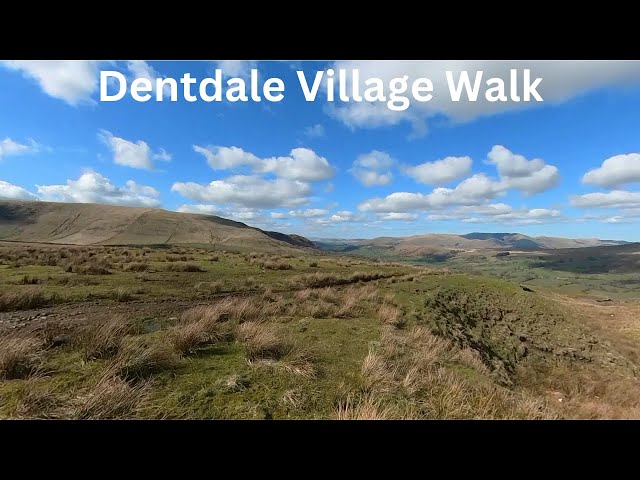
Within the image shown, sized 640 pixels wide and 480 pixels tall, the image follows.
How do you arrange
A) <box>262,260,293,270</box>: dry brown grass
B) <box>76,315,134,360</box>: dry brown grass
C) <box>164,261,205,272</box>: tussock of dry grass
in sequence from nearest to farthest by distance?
<box>76,315,134,360</box>: dry brown grass < <box>164,261,205,272</box>: tussock of dry grass < <box>262,260,293,270</box>: dry brown grass

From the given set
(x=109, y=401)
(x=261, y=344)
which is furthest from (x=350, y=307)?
(x=109, y=401)

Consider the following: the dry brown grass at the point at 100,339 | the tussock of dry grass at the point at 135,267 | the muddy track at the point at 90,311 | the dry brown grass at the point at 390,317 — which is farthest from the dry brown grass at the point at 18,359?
the tussock of dry grass at the point at 135,267

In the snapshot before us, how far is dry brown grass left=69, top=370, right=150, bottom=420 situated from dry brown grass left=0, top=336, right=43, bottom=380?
138cm

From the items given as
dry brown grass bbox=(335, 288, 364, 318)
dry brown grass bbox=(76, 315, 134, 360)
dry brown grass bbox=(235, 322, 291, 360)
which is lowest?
dry brown grass bbox=(335, 288, 364, 318)

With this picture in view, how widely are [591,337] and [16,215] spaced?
207m

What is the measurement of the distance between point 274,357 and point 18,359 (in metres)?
3.99

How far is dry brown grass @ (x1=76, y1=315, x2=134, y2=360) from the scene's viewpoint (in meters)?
5.64

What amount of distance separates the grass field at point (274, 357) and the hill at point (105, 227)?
10993cm

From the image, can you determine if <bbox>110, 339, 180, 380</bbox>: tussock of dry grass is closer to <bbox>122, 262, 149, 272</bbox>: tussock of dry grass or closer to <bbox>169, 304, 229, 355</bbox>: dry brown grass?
<bbox>169, 304, 229, 355</bbox>: dry brown grass

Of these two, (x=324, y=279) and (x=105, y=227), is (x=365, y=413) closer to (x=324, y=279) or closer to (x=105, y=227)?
(x=324, y=279)

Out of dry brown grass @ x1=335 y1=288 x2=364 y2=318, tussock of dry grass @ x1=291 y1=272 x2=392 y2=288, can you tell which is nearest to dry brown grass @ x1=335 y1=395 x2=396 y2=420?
dry brown grass @ x1=335 y1=288 x2=364 y2=318

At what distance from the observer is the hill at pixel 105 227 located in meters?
130
